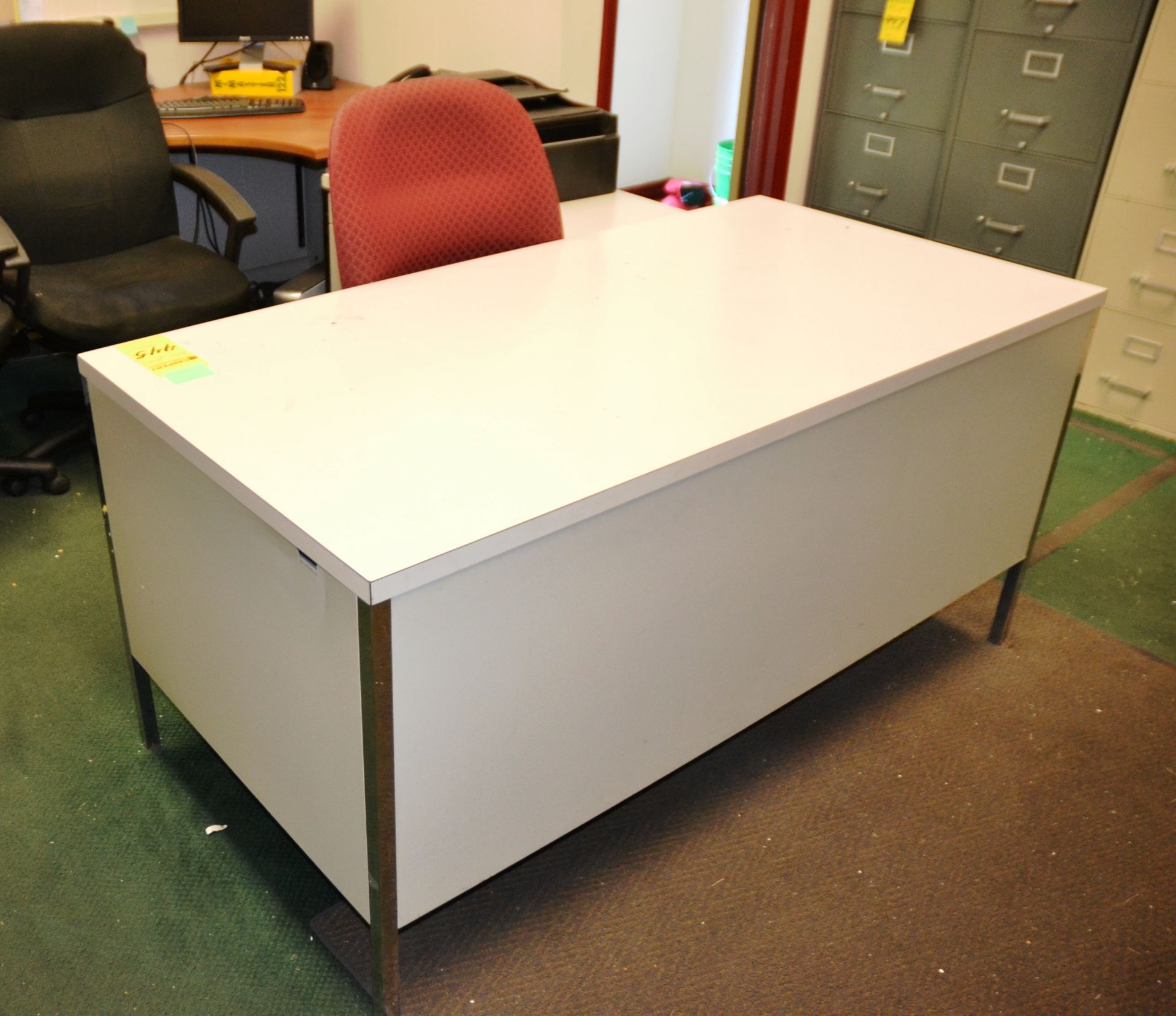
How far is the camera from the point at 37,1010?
1352 millimetres

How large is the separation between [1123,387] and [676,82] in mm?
2137

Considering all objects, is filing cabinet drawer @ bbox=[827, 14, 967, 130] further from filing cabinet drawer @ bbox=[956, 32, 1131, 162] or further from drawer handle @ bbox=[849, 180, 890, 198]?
drawer handle @ bbox=[849, 180, 890, 198]

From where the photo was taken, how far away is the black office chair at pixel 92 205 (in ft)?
7.46

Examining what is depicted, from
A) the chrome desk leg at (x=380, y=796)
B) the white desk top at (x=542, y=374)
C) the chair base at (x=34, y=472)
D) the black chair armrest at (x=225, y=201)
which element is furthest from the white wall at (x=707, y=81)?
the chrome desk leg at (x=380, y=796)

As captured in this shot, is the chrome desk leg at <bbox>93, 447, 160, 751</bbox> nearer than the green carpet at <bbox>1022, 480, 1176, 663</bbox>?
Yes

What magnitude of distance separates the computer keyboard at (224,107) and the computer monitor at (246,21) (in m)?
0.18

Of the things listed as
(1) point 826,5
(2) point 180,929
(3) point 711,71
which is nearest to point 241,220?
(2) point 180,929

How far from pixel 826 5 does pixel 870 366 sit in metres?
2.13

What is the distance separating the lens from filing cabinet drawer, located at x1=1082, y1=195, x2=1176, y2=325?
2705 millimetres

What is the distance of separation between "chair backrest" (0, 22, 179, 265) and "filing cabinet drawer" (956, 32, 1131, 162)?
207cm

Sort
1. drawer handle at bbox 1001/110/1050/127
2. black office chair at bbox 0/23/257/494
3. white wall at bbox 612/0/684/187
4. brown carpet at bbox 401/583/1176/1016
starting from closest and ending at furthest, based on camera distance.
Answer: brown carpet at bbox 401/583/1176/1016, black office chair at bbox 0/23/257/494, drawer handle at bbox 1001/110/1050/127, white wall at bbox 612/0/684/187

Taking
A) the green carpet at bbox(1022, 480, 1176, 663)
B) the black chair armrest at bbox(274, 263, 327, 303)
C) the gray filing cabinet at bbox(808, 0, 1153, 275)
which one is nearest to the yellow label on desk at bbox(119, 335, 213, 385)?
the black chair armrest at bbox(274, 263, 327, 303)

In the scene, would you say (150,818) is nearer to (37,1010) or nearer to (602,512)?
(37,1010)

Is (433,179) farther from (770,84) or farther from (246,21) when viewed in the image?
(770,84)
